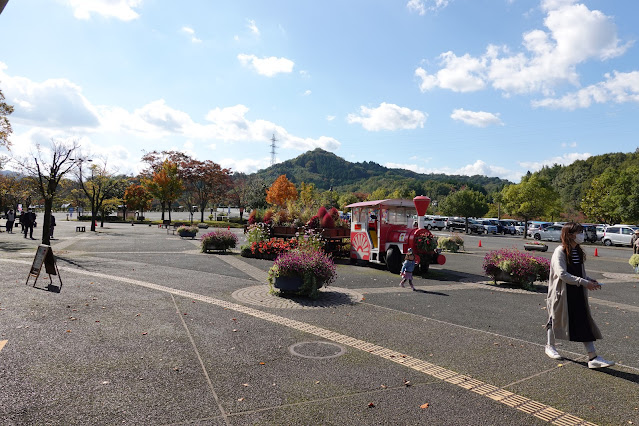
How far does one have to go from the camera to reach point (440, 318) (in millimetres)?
7766

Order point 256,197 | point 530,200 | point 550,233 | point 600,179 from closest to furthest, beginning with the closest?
point 550,233 < point 530,200 < point 600,179 < point 256,197

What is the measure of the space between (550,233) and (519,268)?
1172 inches

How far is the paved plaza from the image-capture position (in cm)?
393

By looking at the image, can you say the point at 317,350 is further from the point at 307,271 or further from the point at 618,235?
the point at 618,235

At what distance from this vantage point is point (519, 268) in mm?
11180

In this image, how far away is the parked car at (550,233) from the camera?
3626 centimetres

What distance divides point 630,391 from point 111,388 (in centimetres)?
562

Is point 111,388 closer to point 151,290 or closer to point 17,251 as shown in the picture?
point 151,290

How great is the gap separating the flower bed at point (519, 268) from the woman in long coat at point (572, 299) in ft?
19.9

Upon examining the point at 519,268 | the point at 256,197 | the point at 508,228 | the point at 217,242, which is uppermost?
the point at 256,197

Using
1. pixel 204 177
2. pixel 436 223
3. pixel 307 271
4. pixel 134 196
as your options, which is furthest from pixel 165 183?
pixel 307 271

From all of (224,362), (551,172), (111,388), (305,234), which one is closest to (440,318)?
(224,362)

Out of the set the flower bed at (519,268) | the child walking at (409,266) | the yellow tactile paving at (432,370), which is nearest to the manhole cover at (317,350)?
the yellow tactile paving at (432,370)

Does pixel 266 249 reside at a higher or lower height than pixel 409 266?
lower
